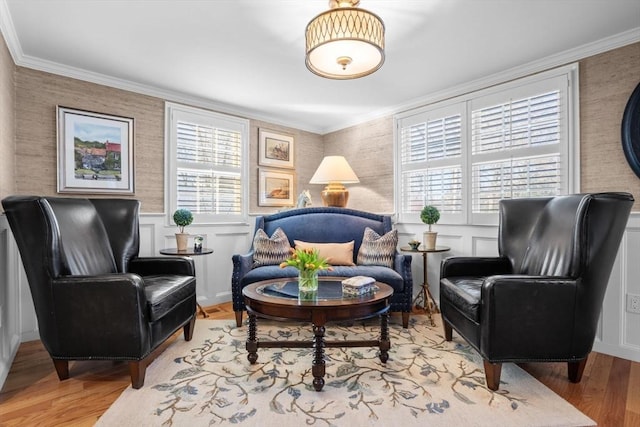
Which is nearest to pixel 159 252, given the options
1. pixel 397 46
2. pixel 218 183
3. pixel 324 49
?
pixel 218 183

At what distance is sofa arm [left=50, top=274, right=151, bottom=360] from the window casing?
9.83 feet

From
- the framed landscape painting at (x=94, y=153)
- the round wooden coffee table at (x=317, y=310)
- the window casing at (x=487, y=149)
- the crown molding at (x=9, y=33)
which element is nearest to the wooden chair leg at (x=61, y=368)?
the round wooden coffee table at (x=317, y=310)

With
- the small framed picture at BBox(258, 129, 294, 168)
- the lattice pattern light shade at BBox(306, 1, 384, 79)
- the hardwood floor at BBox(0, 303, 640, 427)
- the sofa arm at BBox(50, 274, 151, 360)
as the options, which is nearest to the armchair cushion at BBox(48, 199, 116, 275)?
the sofa arm at BBox(50, 274, 151, 360)

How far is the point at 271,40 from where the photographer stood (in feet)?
8.52

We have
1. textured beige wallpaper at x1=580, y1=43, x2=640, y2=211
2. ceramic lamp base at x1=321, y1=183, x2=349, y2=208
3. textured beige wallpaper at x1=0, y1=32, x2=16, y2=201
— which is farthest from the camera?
ceramic lamp base at x1=321, y1=183, x2=349, y2=208

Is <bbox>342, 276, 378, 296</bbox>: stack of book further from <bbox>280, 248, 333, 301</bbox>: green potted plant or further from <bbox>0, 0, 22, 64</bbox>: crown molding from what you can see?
<bbox>0, 0, 22, 64</bbox>: crown molding

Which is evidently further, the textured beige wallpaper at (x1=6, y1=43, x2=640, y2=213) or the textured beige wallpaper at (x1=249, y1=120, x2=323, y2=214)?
the textured beige wallpaper at (x1=249, y1=120, x2=323, y2=214)

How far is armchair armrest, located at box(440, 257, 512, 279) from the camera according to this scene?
2764 millimetres

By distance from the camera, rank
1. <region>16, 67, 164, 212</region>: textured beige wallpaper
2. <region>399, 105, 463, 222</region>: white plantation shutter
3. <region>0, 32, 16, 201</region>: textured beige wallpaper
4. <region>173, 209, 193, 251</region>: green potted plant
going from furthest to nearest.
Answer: <region>399, 105, 463, 222</region>: white plantation shutter → <region>173, 209, 193, 251</region>: green potted plant → <region>16, 67, 164, 212</region>: textured beige wallpaper → <region>0, 32, 16, 201</region>: textured beige wallpaper

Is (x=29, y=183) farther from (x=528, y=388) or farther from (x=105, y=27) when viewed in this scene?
(x=528, y=388)

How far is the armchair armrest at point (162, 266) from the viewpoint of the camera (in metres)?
2.82

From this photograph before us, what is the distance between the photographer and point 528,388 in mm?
1995

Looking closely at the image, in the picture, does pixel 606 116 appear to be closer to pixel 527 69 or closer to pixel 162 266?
pixel 527 69

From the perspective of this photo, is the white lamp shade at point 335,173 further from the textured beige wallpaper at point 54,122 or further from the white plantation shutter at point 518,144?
the textured beige wallpaper at point 54,122
